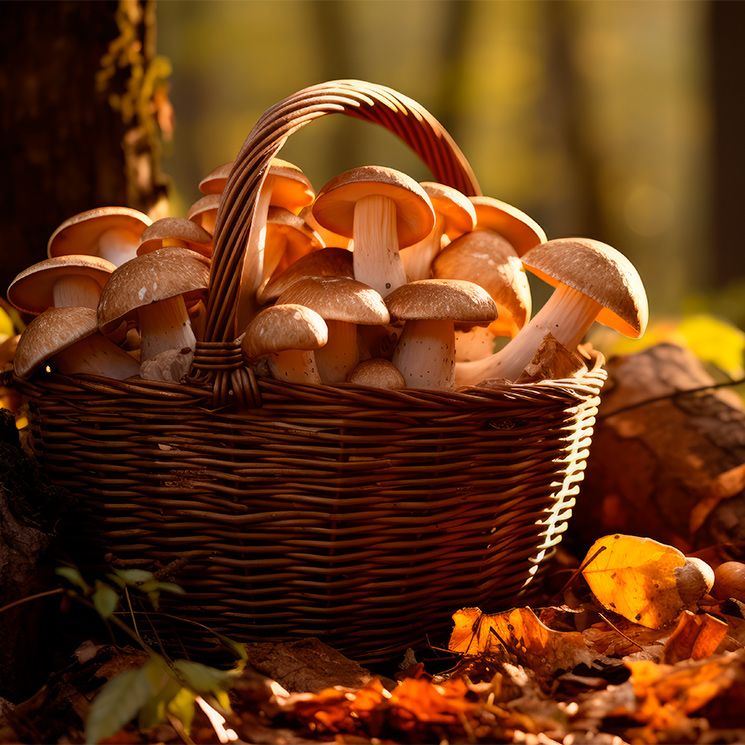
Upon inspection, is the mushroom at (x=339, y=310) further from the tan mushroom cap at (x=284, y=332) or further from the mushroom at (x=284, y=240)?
the mushroom at (x=284, y=240)

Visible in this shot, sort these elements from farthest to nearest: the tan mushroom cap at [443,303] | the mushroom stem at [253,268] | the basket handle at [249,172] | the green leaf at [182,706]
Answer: the mushroom stem at [253,268] → the tan mushroom cap at [443,303] → the basket handle at [249,172] → the green leaf at [182,706]

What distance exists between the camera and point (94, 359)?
6.69 ft

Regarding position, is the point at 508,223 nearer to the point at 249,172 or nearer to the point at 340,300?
the point at 340,300

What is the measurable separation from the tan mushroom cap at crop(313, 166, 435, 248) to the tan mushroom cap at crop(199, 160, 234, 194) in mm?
304

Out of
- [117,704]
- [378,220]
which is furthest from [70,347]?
[117,704]

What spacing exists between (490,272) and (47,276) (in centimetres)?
123

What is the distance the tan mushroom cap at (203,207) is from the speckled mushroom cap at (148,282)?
1.17 ft

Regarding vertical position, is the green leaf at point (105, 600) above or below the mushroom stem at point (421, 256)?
below

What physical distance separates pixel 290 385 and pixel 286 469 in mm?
193

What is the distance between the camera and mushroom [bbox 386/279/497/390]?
1.87 meters

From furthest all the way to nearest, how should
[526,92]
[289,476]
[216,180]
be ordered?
[526,92], [216,180], [289,476]

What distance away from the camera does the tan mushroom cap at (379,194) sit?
6.53 ft

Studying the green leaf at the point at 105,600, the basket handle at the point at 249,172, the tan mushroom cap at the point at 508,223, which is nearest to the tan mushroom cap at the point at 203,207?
the basket handle at the point at 249,172

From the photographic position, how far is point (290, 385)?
1.69m
